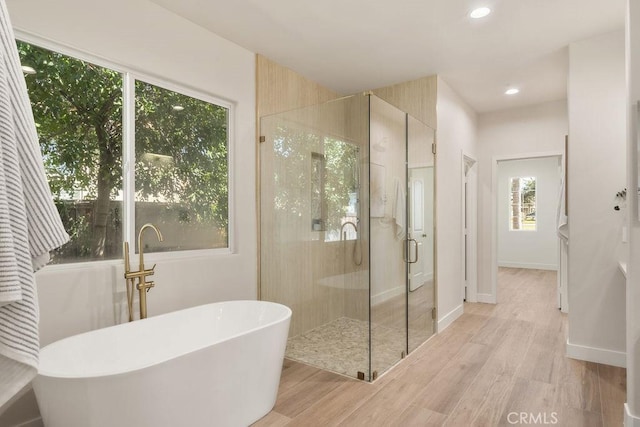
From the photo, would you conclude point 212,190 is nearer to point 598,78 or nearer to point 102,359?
point 102,359

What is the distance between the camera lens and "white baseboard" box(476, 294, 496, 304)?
5078 mm

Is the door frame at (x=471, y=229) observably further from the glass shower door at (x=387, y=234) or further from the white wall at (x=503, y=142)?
the glass shower door at (x=387, y=234)

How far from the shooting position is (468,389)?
8.39 ft

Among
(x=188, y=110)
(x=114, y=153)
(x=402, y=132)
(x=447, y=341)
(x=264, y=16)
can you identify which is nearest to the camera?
(x=114, y=153)

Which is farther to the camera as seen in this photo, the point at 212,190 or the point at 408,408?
the point at 212,190

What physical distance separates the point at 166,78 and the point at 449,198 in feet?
10.4

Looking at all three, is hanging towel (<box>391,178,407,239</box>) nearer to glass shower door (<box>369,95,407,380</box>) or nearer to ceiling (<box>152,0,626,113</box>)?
glass shower door (<box>369,95,407,380</box>)

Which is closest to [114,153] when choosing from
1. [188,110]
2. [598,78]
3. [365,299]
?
[188,110]

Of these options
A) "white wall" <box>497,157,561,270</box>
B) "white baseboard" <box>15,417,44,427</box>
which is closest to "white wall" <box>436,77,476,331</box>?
"white baseboard" <box>15,417,44,427</box>

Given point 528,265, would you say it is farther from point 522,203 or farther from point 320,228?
point 320,228

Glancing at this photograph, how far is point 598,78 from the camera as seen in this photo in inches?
119

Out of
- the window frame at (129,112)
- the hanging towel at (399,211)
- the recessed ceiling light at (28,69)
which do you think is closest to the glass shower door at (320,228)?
the hanging towel at (399,211)

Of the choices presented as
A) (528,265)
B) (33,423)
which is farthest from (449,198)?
(528,265)

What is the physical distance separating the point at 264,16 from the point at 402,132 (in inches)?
57.9
